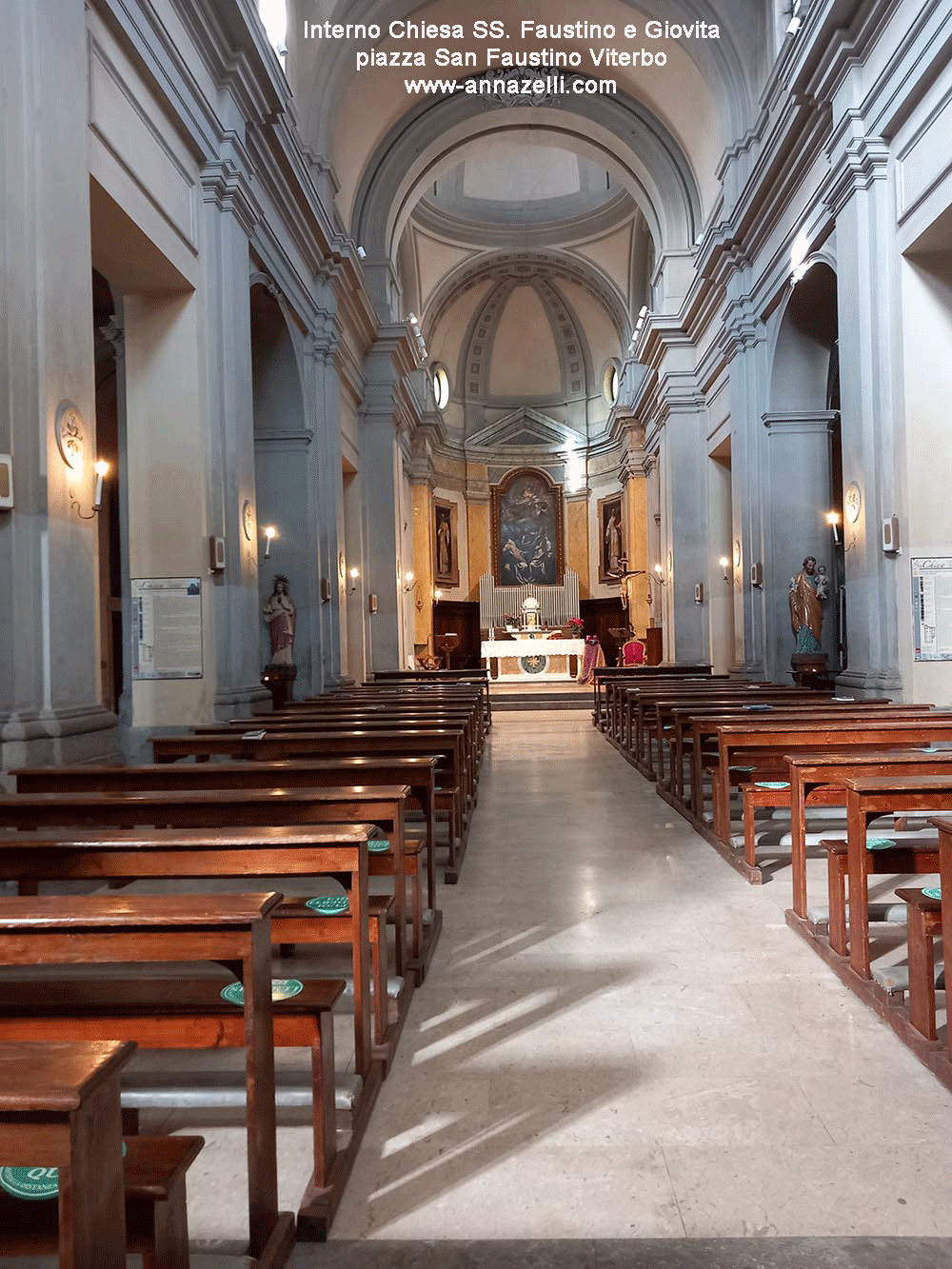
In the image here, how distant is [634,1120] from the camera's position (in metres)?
2.42

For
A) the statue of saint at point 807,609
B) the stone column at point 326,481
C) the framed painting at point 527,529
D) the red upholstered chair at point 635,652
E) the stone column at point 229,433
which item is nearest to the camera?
the stone column at point 229,433

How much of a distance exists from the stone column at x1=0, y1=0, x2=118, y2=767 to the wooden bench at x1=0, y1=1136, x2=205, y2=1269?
140 inches

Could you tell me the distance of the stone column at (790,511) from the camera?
11.8 metres

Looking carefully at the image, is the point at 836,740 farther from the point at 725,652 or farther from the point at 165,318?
the point at 725,652

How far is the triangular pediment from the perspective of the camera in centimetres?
2614

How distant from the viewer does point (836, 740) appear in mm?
5121

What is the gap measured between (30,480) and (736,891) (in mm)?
4020

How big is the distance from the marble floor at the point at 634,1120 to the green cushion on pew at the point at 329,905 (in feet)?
1.64

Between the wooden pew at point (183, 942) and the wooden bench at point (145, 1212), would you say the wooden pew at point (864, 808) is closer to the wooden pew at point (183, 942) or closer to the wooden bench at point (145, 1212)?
the wooden pew at point (183, 942)

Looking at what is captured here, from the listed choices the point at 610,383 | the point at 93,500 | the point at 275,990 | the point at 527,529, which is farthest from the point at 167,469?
the point at 610,383

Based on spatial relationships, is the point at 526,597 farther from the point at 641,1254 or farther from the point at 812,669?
the point at 641,1254

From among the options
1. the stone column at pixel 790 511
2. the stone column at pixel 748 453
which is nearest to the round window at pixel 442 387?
the stone column at pixel 748 453

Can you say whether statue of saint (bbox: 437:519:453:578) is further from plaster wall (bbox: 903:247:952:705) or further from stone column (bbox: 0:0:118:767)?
stone column (bbox: 0:0:118:767)

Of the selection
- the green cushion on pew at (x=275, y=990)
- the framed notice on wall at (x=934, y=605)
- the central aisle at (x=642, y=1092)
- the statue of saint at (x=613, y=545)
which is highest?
the statue of saint at (x=613, y=545)
